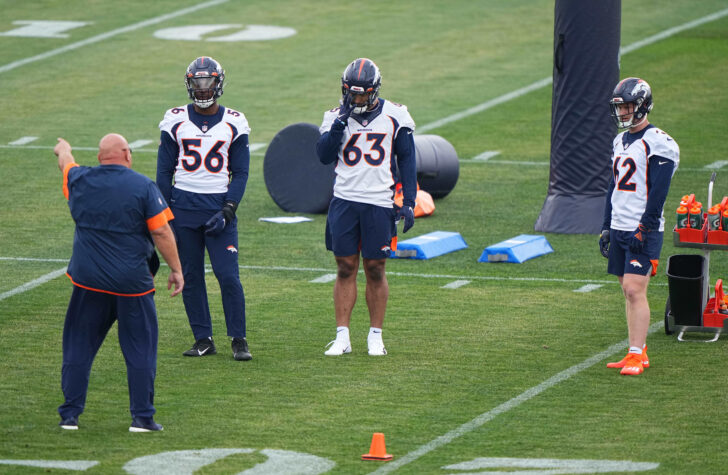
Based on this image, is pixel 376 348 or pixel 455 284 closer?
pixel 376 348

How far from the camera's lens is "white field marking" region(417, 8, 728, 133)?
21.3 metres

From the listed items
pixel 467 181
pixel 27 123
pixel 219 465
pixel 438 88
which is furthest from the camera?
pixel 438 88

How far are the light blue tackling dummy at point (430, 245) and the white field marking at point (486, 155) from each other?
505 cm

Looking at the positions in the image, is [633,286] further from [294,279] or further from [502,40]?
[502,40]

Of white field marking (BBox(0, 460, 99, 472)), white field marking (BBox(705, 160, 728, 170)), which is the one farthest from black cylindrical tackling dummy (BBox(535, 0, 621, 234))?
white field marking (BBox(0, 460, 99, 472))

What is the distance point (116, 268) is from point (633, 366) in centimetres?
348

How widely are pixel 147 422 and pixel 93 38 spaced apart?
762 inches

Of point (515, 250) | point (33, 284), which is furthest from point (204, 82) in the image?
point (515, 250)

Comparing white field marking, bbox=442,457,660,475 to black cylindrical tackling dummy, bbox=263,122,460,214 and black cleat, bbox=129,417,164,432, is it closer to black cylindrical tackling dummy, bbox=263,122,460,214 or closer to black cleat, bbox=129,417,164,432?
black cleat, bbox=129,417,164,432

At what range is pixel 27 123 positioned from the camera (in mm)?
20812

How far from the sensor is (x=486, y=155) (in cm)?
1955

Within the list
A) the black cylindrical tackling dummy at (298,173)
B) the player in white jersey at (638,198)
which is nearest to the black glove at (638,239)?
the player in white jersey at (638,198)

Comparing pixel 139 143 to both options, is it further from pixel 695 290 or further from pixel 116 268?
pixel 116 268

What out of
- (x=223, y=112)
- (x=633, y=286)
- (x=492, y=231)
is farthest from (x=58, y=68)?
(x=633, y=286)
